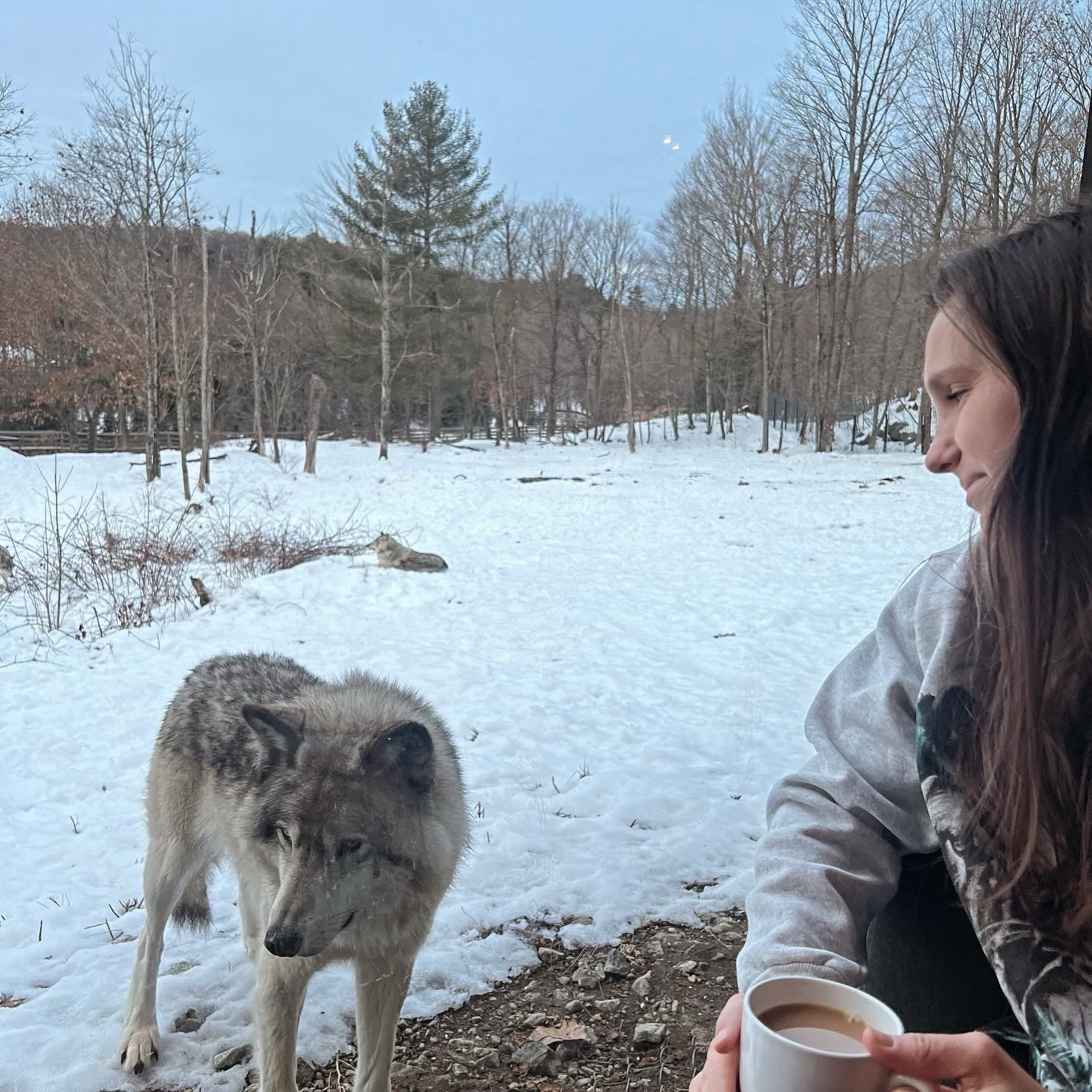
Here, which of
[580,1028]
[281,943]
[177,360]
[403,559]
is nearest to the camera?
[281,943]

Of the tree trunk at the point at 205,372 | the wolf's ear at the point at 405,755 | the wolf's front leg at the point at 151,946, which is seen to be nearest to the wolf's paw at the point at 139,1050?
the wolf's front leg at the point at 151,946

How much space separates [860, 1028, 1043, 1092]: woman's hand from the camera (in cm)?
86

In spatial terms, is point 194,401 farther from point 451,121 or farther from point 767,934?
point 767,934

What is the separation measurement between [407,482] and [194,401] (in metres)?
13.6

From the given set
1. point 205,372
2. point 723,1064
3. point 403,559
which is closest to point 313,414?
point 205,372

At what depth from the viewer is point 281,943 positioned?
189 cm

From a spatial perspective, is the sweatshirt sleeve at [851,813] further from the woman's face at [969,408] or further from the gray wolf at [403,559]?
the gray wolf at [403,559]

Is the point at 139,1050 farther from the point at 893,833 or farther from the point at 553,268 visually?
the point at 553,268

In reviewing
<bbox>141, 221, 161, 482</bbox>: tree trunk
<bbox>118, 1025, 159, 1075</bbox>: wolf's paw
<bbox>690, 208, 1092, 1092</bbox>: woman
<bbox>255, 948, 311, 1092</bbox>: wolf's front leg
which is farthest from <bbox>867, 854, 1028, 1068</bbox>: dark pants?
<bbox>141, 221, 161, 482</bbox>: tree trunk

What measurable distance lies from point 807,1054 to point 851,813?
711 millimetres

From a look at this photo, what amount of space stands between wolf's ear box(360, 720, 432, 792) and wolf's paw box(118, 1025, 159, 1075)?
1238 millimetres

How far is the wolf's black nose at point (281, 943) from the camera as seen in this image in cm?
188

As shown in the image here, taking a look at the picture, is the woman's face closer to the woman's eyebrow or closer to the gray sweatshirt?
the woman's eyebrow

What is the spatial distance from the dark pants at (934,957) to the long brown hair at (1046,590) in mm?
342
